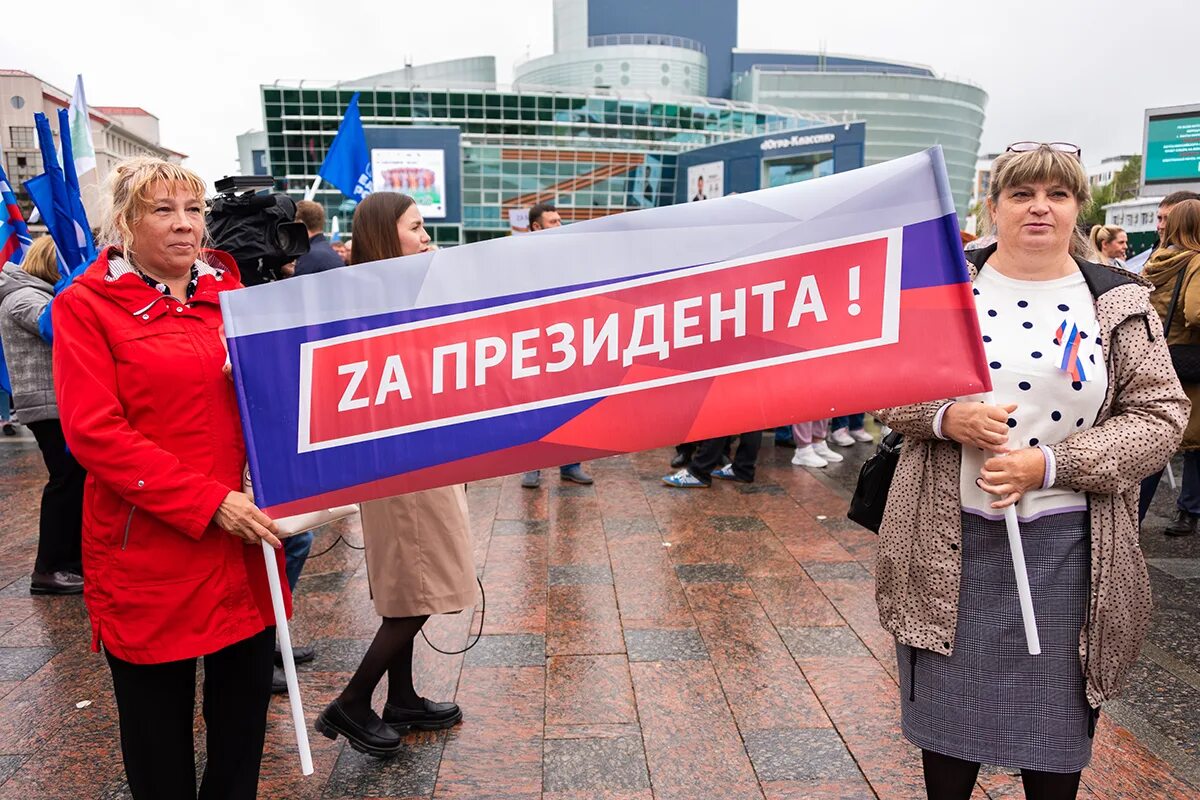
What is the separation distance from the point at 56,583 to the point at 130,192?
354 centimetres

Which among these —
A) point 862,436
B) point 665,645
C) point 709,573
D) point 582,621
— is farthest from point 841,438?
point 665,645

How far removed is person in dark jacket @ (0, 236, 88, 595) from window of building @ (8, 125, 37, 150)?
7867cm

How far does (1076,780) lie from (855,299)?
1270mm

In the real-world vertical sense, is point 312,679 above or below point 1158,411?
below

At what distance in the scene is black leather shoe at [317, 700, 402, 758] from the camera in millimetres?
3036

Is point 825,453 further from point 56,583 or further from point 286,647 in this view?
point 286,647

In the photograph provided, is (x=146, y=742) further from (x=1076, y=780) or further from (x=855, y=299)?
(x=1076, y=780)

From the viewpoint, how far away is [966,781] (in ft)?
7.29

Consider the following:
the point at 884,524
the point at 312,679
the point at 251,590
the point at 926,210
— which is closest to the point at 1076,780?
the point at 884,524

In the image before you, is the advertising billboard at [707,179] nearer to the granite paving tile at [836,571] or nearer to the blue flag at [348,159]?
the blue flag at [348,159]

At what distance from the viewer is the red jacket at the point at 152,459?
6.58ft

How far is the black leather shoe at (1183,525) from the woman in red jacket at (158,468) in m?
5.81

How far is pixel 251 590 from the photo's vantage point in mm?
2240

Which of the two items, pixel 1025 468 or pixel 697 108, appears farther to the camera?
pixel 697 108
